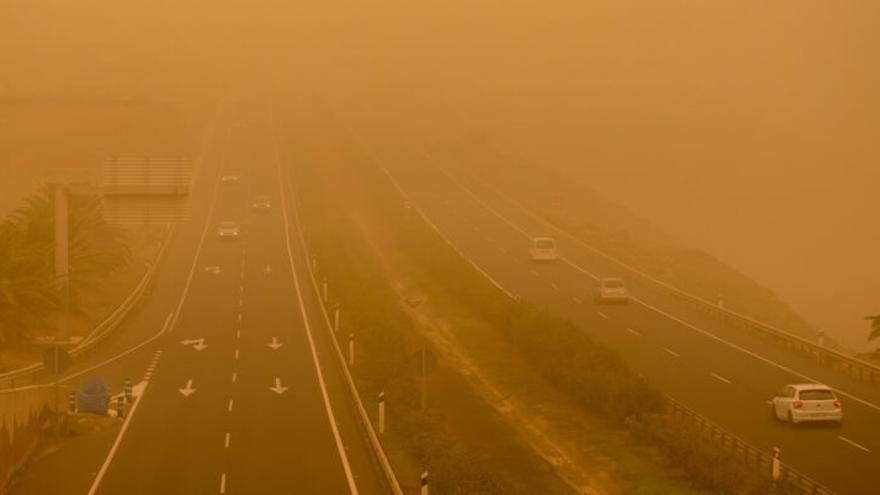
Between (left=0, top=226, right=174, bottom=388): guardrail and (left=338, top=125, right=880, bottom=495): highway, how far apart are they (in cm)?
1954

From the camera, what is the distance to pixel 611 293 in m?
58.1

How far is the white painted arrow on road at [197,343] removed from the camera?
1972 inches

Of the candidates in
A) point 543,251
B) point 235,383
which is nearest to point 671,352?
point 235,383

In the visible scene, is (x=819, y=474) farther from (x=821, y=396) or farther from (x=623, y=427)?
(x=623, y=427)

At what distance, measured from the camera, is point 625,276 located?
6781cm

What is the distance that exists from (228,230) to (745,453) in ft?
180

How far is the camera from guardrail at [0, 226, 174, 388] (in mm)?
42531

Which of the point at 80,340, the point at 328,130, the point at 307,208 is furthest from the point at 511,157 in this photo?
the point at 80,340

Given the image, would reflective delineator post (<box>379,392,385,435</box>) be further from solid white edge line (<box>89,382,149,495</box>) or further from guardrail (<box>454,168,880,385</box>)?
guardrail (<box>454,168,880,385</box>)

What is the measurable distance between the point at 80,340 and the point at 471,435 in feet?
72.5

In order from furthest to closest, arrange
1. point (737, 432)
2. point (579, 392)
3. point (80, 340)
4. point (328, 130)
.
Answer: point (328, 130) → point (80, 340) → point (579, 392) → point (737, 432)

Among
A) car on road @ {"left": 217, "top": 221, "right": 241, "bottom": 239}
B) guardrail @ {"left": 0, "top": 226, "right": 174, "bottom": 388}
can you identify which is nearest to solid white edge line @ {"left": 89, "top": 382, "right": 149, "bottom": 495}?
guardrail @ {"left": 0, "top": 226, "right": 174, "bottom": 388}

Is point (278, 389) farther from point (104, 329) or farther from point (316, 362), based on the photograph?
point (104, 329)

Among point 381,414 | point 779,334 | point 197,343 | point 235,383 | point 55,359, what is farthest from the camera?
point 197,343
